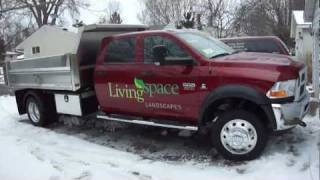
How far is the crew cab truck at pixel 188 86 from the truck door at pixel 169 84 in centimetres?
2

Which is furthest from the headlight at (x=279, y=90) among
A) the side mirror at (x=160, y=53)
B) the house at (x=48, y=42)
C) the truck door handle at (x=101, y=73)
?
the house at (x=48, y=42)

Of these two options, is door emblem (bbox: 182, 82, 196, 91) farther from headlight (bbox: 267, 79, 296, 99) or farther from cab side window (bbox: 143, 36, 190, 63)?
headlight (bbox: 267, 79, 296, 99)

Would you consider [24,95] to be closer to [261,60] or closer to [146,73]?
[146,73]

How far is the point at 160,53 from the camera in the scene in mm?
7375

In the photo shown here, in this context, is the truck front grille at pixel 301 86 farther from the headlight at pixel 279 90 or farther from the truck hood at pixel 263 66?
the headlight at pixel 279 90

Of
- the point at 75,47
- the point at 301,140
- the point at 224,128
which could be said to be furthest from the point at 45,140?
the point at 301,140

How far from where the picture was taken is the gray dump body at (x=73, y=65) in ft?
29.5

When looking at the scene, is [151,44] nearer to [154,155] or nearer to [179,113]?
[179,113]

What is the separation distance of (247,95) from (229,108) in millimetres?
558

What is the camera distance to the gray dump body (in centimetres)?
900

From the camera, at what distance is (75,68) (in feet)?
29.5

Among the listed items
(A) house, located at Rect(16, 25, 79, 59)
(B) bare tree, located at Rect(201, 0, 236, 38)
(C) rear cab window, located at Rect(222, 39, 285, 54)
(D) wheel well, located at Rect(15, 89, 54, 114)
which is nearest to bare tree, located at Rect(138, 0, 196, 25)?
(B) bare tree, located at Rect(201, 0, 236, 38)

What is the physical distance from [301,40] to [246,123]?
23585 mm

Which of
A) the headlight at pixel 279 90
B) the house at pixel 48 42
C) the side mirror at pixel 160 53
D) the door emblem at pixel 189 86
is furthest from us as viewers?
the house at pixel 48 42
